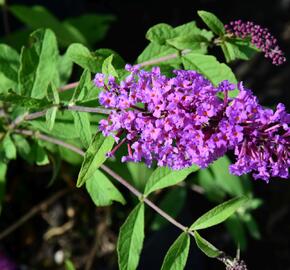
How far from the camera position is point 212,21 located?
7.73ft

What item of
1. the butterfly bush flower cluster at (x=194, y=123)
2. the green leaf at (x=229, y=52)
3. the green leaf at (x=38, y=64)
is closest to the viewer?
the butterfly bush flower cluster at (x=194, y=123)

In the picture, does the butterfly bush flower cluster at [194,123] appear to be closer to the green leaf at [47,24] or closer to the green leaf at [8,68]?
the green leaf at [8,68]

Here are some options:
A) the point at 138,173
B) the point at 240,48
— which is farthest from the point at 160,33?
the point at 138,173

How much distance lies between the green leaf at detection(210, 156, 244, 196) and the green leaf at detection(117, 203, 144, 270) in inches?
39.8

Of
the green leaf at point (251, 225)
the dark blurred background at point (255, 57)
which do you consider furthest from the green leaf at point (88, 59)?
the dark blurred background at point (255, 57)

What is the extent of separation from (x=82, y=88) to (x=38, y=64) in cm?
53

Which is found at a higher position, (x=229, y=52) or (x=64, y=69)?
(x=229, y=52)

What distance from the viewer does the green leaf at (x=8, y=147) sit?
2691mm

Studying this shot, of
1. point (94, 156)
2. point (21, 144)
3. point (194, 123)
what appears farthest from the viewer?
point (21, 144)

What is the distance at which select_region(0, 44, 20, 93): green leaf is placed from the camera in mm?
2792

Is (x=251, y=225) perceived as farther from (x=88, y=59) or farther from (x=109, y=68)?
(x=109, y=68)

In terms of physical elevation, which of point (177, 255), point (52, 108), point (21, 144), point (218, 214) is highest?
point (52, 108)

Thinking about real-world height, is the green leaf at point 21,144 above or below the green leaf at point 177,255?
above

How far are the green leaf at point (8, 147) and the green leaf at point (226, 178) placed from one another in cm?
124
